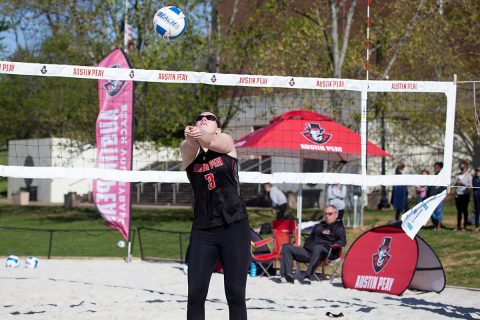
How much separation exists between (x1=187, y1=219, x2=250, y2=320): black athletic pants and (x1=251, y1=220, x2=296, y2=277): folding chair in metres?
5.80

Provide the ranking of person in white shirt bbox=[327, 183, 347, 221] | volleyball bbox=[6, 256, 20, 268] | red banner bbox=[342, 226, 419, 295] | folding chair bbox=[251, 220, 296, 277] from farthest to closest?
person in white shirt bbox=[327, 183, 347, 221] < volleyball bbox=[6, 256, 20, 268] < folding chair bbox=[251, 220, 296, 277] < red banner bbox=[342, 226, 419, 295]

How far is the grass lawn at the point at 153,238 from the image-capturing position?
42.9 ft

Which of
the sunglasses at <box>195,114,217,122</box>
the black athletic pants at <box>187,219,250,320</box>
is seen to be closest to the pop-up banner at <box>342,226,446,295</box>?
the black athletic pants at <box>187,219,250,320</box>

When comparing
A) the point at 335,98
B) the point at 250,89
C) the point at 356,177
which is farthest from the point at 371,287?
the point at 250,89

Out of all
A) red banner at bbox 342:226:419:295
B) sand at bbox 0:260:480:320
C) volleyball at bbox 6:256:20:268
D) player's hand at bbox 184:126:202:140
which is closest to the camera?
player's hand at bbox 184:126:202:140

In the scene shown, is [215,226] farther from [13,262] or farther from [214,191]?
[13,262]

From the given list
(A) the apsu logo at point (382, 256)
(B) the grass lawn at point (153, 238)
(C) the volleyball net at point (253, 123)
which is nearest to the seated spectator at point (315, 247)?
(A) the apsu logo at point (382, 256)

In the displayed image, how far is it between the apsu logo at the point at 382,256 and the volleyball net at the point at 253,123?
5.26 ft

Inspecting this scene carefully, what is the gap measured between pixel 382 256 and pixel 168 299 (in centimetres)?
296

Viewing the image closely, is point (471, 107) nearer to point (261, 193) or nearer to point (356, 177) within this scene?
point (261, 193)

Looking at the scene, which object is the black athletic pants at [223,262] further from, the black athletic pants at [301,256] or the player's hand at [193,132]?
the black athletic pants at [301,256]

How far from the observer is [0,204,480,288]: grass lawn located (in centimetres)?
1308

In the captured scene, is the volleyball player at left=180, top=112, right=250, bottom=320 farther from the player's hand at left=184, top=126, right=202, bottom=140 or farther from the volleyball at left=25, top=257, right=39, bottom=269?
the volleyball at left=25, top=257, right=39, bottom=269

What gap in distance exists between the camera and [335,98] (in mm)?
18547
